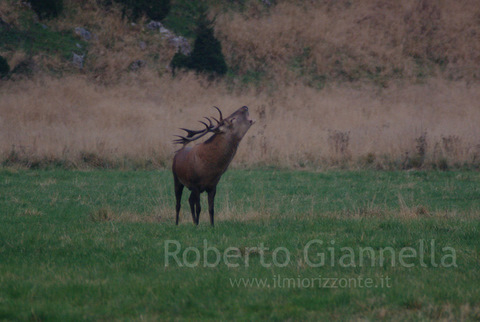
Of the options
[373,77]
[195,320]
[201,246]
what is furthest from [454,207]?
[373,77]

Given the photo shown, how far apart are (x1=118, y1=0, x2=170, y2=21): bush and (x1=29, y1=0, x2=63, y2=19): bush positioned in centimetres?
496

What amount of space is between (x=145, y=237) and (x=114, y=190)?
264 inches

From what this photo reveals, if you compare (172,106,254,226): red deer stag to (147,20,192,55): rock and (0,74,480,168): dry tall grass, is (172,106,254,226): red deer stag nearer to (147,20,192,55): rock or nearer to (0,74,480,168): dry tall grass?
(0,74,480,168): dry tall grass

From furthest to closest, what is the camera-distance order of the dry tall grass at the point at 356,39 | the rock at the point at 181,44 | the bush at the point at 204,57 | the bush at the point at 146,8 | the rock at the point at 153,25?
the bush at the point at 146,8, the rock at the point at 153,25, the dry tall grass at the point at 356,39, the rock at the point at 181,44, the bush at the point at 204,57

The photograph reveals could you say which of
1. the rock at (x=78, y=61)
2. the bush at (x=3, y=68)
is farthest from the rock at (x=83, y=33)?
the bush at (x=3, y=68)

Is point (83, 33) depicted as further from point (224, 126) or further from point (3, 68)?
point (224, 126)

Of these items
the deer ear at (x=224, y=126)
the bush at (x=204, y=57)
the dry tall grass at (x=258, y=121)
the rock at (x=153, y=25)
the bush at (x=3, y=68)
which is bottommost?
the dry tall grass at (x=258, y=121)

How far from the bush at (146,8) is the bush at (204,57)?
4.75 m

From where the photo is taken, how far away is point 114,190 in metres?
14.7

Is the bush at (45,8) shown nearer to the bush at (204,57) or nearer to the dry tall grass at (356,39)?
the bush at (204,57)

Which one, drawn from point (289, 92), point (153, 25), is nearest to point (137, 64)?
point (153, 25)

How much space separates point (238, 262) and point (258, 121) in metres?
17.4

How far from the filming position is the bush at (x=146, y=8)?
39.7 m

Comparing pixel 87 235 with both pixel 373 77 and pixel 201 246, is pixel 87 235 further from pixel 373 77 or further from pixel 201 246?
pixel 373 77
